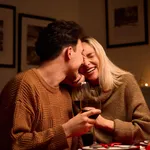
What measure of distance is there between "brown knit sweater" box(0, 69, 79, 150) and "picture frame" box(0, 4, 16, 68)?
1752 millimetres

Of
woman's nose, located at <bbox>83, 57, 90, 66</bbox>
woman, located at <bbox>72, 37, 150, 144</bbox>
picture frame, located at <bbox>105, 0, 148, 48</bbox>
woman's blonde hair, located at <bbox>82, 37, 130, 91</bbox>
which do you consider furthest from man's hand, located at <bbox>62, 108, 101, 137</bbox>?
picture frame, located at <bbox>105, 0, 148, 48</bbox>

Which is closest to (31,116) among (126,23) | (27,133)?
(27,133)

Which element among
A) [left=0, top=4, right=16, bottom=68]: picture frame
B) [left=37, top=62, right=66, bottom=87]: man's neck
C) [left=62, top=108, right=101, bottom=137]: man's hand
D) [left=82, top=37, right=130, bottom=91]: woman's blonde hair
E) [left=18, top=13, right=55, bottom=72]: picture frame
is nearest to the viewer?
[left=62, top=108, right=101, bottom=137]: man's hand

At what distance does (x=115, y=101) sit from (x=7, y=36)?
5.89ft

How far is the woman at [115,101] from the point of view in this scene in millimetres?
1756

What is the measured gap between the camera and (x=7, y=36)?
3.38 metres

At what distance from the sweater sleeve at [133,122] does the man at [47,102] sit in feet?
0.93

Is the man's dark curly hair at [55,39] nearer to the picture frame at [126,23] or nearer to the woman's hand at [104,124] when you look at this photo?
the woman's hand at [104,124]

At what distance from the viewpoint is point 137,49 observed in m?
3.52

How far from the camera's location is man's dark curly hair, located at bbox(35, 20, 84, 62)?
1664 mm

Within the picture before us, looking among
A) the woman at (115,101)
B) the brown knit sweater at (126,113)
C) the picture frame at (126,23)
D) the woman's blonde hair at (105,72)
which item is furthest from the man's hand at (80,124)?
the picture frame at (126,23)

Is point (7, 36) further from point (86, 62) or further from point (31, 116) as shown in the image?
point (31, 116)

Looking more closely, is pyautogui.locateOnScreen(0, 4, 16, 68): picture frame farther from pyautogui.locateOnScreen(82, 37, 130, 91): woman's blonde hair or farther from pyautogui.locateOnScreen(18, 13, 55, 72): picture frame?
pyautogui.locateOnScreen(82, 37, 130, 91): woman's blonde hair

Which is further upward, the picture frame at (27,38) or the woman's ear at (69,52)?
the picture frame at (27,38)
